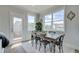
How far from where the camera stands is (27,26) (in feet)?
5.85

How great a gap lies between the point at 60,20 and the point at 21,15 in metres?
0.82

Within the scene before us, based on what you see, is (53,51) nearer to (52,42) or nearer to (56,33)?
(52,42)

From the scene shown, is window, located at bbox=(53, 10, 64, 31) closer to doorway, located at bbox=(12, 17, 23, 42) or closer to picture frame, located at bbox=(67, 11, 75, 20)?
picture frame, located at bbox=(67, 11, 75, 20)

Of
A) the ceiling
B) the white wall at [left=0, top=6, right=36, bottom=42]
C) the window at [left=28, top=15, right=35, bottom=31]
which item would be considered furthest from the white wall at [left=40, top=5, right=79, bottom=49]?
the white wall at [left=0, top=6, right=36, bottom=42]

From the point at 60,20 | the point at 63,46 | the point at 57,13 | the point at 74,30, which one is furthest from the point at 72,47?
the point at 57,13

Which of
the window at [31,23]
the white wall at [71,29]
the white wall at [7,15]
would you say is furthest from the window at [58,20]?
the white wall at [7,15]

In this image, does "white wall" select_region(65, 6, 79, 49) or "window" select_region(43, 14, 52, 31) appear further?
"window" select_region(43, 14, 52, 31)

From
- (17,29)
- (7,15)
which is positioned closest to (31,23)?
(17,29)

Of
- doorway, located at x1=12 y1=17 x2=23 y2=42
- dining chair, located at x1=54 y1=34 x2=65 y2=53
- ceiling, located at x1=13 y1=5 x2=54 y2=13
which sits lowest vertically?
dining chair, located at x1=54 y1=34 x2=65 y2=53

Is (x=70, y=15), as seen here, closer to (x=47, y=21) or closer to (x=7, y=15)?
(x=47, y=21)

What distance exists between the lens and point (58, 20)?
1709 millimetres

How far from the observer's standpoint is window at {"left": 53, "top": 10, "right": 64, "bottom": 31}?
1.68m

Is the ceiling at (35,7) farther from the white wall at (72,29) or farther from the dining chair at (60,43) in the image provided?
the dining chair at (60,43)

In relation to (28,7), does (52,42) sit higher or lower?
lower
